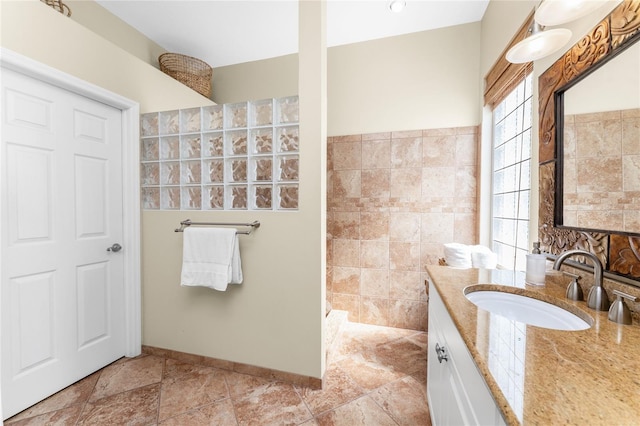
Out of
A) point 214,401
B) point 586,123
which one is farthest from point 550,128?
point 214,401

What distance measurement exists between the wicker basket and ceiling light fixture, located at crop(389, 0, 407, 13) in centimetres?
186

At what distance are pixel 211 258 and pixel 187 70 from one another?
195 centimetres

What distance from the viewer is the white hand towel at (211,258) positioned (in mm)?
1689

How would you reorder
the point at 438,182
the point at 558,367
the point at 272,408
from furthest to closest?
1. the point at 438,182
2. the point at 272,408
3. the point at 558,367

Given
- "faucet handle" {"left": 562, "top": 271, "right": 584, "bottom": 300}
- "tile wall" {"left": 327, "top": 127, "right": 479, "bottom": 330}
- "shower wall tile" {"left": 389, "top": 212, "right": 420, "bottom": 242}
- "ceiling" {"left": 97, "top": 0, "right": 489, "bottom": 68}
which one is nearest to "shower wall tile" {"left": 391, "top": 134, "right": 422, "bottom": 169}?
"tile wall" {"left": 327, "top": 127, "right": 479, "bottom": 330}

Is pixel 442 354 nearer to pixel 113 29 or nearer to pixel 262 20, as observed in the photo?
pixel 262 20

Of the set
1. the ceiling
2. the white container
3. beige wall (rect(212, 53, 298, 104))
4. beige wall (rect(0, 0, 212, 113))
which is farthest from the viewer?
beige wall (rect(212, 53, 298, 104))

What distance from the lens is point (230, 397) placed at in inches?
62.8

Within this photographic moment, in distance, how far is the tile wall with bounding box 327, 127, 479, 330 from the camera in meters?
2.41

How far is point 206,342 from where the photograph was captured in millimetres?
1882

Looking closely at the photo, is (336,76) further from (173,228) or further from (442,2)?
(173,228)

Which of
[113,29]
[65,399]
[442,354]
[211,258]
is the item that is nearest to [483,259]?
[442,354]

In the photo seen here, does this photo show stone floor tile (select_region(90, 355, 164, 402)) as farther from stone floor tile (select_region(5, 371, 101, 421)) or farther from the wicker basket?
the wicker basket

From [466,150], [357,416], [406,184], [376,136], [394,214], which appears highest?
[376,136]
